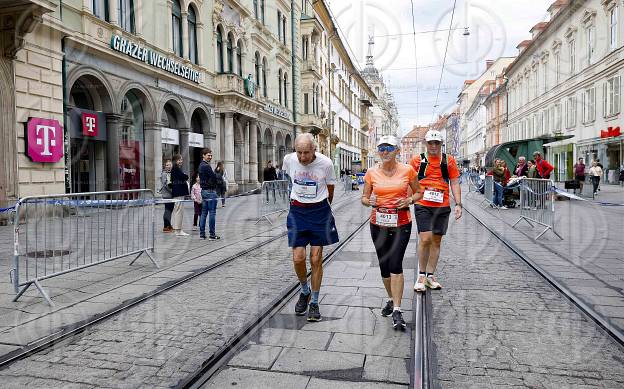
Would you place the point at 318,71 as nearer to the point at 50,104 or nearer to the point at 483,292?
the point at 50,104

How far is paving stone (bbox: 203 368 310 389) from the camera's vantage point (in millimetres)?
3047

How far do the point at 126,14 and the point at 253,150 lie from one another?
489 inches

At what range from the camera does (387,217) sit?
431cm

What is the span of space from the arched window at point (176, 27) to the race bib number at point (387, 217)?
Result: 1775 centimetres

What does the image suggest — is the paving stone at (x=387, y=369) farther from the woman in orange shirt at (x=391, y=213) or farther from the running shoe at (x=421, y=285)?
the running shoe at (x=421, y=285)

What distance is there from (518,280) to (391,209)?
255 cm

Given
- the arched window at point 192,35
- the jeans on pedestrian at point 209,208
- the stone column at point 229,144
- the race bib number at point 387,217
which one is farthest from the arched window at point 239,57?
the race bib number at point 387,217

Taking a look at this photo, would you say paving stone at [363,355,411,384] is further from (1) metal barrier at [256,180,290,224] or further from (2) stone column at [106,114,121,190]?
(2) stone column at [106,114,121,190]

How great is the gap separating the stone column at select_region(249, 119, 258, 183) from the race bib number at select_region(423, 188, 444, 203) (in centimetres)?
2306

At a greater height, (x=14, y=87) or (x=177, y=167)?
(x=14, y=87)

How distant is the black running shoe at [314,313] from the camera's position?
432cm

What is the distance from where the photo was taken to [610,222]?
1174 cm

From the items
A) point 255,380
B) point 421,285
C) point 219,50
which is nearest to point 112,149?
point 219,50

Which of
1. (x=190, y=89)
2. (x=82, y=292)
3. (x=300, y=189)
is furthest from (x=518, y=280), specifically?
(x=190, y=89)
